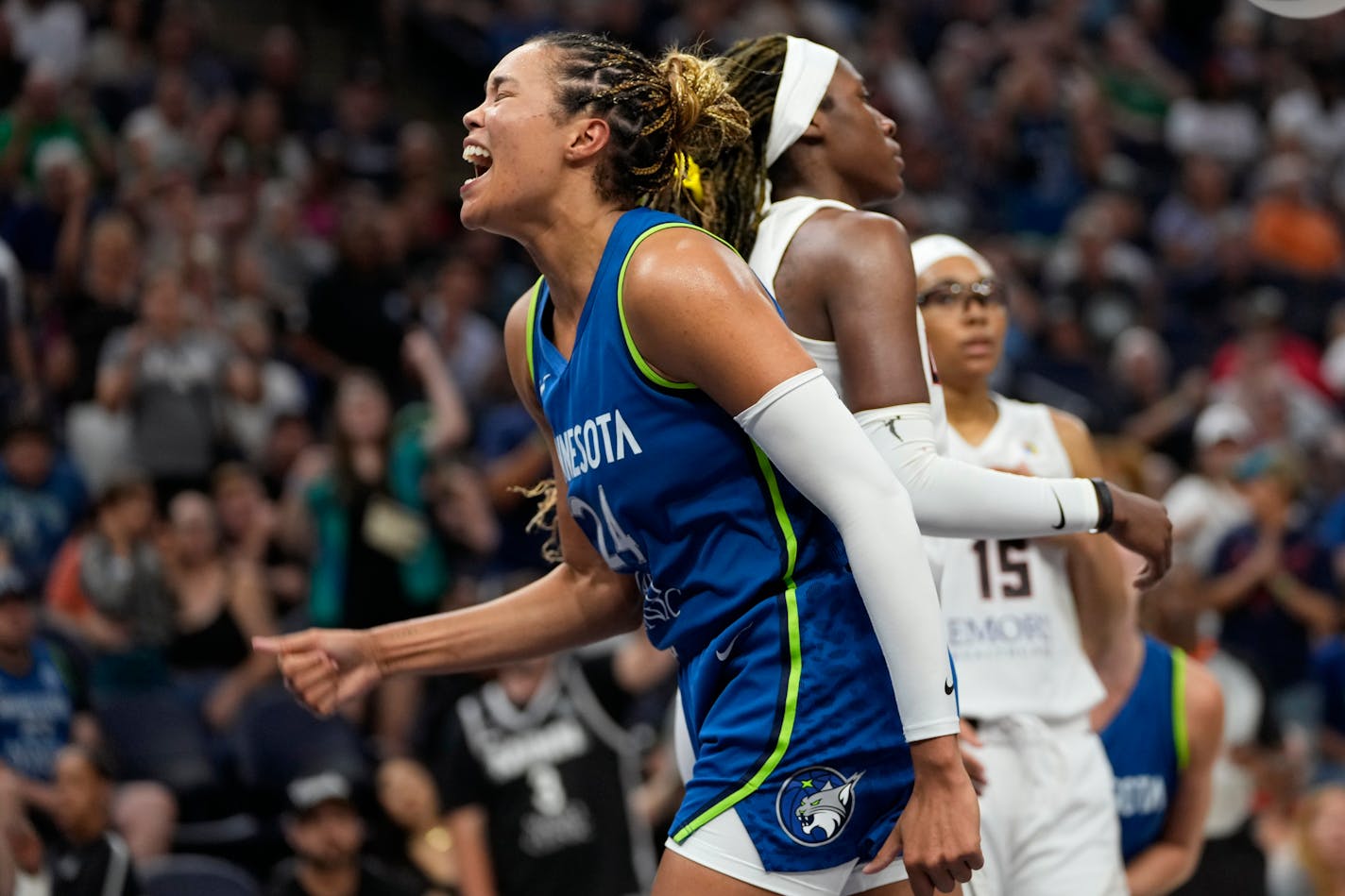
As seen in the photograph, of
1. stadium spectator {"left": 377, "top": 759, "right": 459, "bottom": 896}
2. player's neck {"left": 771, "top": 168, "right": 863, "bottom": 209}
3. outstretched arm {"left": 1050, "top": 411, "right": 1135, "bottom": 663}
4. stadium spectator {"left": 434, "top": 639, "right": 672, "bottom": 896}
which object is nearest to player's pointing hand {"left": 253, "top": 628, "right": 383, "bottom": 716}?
player's neck {"left": 771, "top": 168, "right": 863, "bottom": 209}

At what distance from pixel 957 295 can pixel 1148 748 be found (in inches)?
53.5

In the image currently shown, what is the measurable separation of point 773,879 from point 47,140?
322 inches

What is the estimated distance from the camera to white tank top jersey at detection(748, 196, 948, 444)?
10.0 feet

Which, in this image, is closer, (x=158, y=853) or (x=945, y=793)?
(x=945, y=793)

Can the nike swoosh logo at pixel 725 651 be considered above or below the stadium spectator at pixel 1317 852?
above

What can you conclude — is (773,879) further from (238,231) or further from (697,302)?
(238,231)

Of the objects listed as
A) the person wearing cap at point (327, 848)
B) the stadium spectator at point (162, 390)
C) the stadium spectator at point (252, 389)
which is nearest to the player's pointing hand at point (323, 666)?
the person wearing cap at point (327, 848)

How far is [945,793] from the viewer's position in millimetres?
2506

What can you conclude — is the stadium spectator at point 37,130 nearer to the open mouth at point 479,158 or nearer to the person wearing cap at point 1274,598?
the person wearing cap at point 1274,598

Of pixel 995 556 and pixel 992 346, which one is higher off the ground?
pixel 992 346

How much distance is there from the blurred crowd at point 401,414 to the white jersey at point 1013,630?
2.22 m

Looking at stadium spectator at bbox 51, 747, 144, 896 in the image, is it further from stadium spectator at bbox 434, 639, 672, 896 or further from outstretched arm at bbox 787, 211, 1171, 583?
outstretched arm at bbox 787, 211, 1171, 583

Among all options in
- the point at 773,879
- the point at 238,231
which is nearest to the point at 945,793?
the point at 773,879

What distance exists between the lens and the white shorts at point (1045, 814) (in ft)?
12.1
